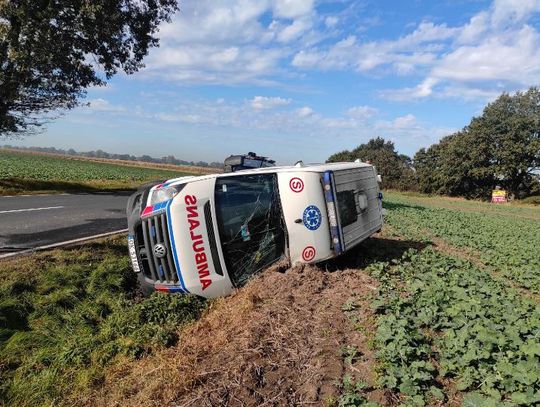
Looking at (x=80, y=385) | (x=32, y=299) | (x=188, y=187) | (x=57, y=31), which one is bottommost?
(x=80, y=385)

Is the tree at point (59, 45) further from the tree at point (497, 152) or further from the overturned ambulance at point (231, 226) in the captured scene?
the tree at point (497, 152)

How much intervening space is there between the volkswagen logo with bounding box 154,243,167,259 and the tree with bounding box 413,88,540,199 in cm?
5768

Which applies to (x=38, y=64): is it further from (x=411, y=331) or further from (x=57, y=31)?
(x=411, y=331)

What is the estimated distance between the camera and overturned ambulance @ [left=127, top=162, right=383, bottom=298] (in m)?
5.83

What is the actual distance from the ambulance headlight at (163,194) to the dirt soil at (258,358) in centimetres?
177

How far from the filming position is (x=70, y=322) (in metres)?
5.81

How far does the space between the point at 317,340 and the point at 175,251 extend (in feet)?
7.98

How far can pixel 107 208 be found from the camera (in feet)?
49.4

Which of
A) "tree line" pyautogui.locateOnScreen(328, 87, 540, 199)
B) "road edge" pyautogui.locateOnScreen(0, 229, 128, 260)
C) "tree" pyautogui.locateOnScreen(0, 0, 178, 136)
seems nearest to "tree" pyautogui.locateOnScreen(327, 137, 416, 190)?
"tree line" pyautogui.locateOnScreen(328, 87, 540, 199)

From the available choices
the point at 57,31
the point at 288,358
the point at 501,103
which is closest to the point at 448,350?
the point at 288,358

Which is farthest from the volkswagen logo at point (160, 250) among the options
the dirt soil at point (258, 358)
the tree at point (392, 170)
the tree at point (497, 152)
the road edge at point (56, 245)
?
the tree at point (392, 170)

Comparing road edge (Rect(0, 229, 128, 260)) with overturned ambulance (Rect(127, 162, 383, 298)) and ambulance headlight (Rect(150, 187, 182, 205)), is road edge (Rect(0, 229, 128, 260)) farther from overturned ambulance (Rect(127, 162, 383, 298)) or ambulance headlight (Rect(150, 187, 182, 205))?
ambulance headlight (Rect(150, 187, 182, 205))

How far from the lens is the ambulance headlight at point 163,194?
236 inches

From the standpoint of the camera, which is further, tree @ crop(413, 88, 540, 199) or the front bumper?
tree @ crop(413, 88, 540, 199)
